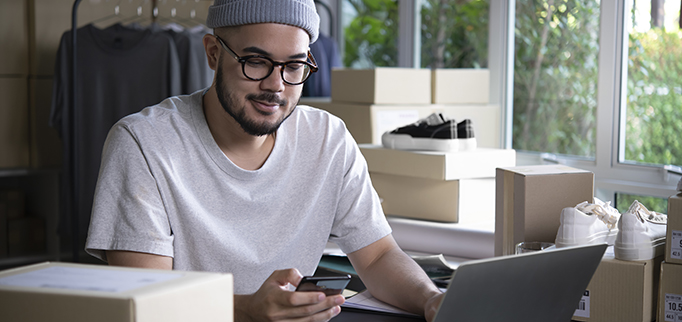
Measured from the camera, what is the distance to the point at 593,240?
3.81ft

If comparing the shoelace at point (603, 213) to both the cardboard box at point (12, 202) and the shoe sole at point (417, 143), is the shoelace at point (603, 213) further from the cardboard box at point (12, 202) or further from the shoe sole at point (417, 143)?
the cardboard box at point (12, 202)

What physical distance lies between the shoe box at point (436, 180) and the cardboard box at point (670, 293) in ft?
2.44

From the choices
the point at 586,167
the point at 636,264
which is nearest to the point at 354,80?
the point at 586,167

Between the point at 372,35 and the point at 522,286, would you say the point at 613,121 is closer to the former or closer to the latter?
the point at 372,35

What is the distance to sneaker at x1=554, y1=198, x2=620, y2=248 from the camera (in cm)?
115

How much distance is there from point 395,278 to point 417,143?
753 millimetres

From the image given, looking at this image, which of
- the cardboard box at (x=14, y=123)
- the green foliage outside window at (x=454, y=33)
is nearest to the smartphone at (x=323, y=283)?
A: the green foliage outside window at (x=454, y=33)

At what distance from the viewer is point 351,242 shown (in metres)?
1.35

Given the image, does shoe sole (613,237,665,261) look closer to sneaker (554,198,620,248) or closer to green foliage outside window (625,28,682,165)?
sneaker (554,198,620,248)

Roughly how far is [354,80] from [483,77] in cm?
51

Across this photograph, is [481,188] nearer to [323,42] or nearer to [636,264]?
[636,264]

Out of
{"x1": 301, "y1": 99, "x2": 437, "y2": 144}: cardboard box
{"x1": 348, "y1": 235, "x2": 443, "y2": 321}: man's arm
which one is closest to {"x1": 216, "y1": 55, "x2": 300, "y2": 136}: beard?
{"x1": 348, "y1": 235, "x2": 443, "y2": 321}: man's arm

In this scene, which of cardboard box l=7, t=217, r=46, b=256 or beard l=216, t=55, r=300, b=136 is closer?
beard l=216, t=55, r=300, b=136

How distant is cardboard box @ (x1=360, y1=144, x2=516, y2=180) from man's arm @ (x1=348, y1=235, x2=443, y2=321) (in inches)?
19.3
